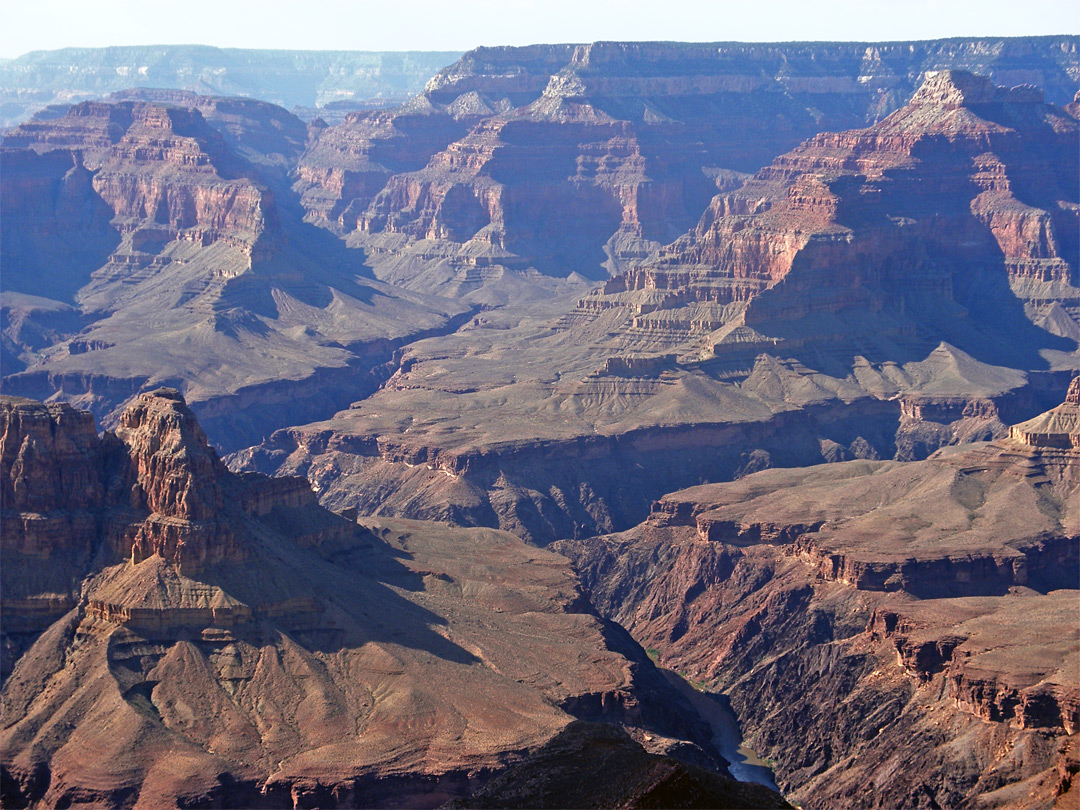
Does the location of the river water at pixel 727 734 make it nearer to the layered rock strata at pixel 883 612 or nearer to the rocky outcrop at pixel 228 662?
the layered rock strata at pixel 883 612

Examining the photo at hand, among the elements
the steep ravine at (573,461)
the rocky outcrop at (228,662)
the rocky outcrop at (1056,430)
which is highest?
the rocky outcrop at (1056,430)

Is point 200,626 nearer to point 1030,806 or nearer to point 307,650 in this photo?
point 307,650

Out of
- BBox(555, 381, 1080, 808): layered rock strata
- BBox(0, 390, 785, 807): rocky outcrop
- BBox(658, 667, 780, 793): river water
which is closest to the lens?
BBox(0, 390, 785, 807): rocky outcrop

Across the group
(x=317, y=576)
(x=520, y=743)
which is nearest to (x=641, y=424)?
(x=317, y=576)

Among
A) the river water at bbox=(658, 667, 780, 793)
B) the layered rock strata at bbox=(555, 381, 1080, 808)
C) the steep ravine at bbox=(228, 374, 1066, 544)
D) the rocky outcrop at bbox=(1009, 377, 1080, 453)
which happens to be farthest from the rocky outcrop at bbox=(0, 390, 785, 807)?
the steep ravine at bbox=(228, 374, 1066, 544)

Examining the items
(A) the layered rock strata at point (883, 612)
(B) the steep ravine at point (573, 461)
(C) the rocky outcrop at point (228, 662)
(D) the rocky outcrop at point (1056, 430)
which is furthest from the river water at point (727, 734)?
(B) the steep ravine at point (573, 461)

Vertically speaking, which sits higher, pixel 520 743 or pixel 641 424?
pixel 641 424

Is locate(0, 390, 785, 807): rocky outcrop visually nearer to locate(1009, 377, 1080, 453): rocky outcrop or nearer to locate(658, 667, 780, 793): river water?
locate(658, 667, 780, 793): river water

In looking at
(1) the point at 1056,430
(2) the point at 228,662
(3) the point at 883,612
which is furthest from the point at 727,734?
(1) the point at 1056,430

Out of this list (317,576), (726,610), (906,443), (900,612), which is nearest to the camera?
(317,576)

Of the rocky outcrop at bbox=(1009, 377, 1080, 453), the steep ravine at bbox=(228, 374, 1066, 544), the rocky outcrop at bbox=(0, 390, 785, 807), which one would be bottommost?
the rocky outcrop at bbox=(0, 390, 785, 807)

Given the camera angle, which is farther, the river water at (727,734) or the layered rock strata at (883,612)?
the river water at (727,734)
